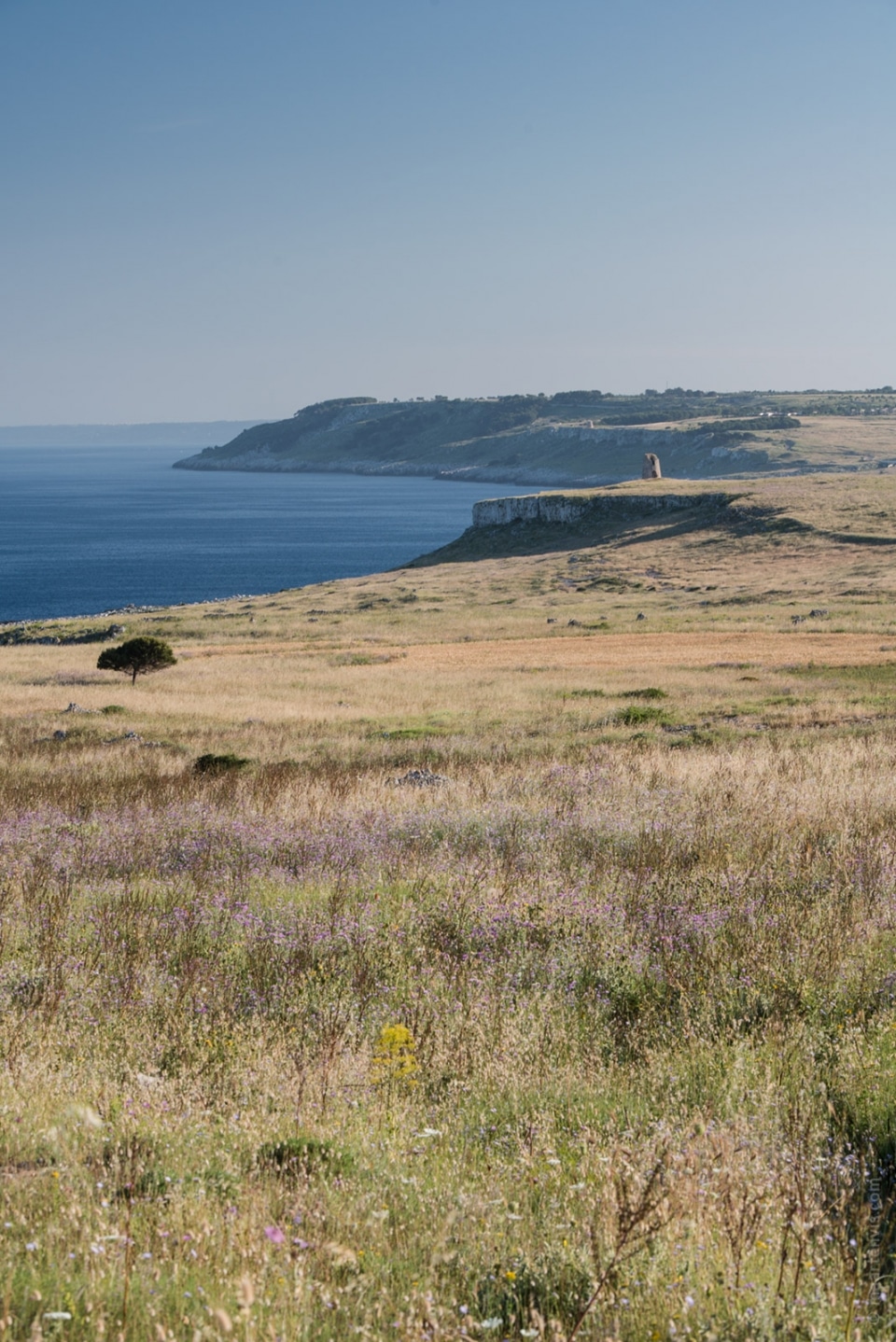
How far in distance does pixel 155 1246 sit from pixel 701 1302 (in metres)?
1.73

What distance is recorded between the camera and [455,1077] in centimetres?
522

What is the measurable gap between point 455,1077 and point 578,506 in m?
113

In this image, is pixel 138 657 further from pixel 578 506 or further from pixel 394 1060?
pixel 578 506

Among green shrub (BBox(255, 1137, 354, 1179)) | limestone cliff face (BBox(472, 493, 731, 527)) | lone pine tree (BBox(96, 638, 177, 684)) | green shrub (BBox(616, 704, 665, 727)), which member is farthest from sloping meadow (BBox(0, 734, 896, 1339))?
limestone cliff face (BBox(472, 493, 731, 527))

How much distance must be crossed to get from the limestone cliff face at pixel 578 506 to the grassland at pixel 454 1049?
9662cm

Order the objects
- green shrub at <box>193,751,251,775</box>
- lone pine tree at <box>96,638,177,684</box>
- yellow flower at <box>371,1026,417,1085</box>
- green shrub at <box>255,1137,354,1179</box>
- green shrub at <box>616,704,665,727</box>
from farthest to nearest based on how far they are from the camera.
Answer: lone pine tree at <box>96,638,177,684</box> → green shrub at <box>616,704,665,727</box> → green shrub at <box>193,751,251,775</box> → yellow flower at <box>371,1026,417,1085</box> → green shrub at <box>255,1137,354,1179</box>

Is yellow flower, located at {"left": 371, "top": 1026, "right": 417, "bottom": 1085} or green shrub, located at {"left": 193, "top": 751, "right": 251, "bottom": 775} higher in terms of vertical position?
yellow flower, located at {"left": 371, "top": 1026, "right": 417, "bottom": 1085}

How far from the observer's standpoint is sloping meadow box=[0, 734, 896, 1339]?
3.16 meters

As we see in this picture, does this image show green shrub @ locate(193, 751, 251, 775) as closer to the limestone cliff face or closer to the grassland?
the grassland

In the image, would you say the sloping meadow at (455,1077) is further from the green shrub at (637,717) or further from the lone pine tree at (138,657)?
the lone pine tree at (138,657)

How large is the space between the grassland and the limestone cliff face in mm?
96623

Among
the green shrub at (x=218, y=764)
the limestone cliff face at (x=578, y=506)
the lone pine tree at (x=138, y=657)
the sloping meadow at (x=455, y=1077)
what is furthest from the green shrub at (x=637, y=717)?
the limestone cliff face at (x=578, y=506)

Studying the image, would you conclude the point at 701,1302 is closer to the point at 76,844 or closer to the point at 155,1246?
the point at 155,1246

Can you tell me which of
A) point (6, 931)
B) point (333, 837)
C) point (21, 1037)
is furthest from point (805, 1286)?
point (333, 837)
